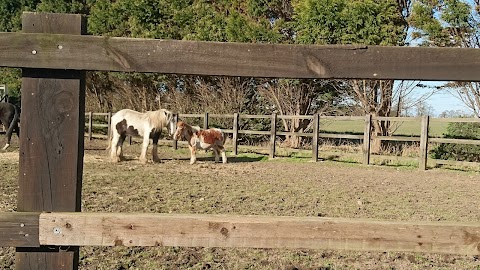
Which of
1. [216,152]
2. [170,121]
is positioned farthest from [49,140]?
[216,152]

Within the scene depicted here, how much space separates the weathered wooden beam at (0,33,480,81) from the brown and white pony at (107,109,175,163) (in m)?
10.2

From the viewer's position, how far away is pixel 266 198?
708cm

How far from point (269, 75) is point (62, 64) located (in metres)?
0.84

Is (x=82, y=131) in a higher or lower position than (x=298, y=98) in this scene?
lower

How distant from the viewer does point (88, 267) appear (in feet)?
11.8

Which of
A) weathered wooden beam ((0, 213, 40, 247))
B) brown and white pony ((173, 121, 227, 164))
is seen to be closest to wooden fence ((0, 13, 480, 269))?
weathered wooden beam ((0, 213, 40, 247))

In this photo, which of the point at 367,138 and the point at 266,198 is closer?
the point at 266,198

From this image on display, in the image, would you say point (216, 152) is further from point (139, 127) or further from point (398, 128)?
point (398, 128)

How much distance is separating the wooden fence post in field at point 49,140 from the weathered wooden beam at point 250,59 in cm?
7

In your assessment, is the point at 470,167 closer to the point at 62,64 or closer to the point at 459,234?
the point at 459,234

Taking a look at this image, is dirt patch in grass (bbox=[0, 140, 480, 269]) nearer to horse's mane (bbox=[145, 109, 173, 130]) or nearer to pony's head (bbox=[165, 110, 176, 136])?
pony's head (bbox=[165, 110, 176, 136])

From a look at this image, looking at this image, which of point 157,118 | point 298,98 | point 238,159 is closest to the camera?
point 157,118

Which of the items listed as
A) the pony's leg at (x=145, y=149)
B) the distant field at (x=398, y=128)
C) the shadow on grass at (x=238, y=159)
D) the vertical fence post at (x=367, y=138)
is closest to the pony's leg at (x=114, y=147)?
the pony's leg at (x=145, y=149)

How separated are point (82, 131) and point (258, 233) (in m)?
0.85
